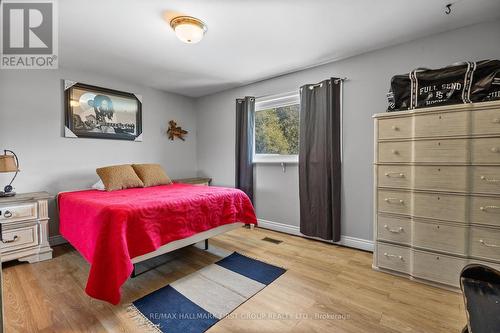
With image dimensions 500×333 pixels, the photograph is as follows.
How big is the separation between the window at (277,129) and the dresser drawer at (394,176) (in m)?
1.28

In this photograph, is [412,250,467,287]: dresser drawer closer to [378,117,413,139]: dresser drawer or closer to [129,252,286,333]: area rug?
[378,117,413,139]: dresser drawer

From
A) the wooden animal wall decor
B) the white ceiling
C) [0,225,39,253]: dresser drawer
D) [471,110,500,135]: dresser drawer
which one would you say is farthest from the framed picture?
[471,110,500,135]: dresser drawer

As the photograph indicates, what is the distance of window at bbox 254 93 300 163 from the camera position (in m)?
3.42

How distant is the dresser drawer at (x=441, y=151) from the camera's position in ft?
6.04

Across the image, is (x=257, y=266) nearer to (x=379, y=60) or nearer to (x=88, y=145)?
(x=379, y=60)

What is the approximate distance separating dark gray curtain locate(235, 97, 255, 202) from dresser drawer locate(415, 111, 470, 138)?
7.44 ft

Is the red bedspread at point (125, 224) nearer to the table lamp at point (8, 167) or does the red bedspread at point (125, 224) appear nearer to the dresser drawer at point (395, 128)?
the table lamp at point (8, 167)

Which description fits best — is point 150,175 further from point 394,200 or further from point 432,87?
point 432,87

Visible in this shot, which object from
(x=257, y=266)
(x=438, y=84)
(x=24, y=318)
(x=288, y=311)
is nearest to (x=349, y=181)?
(x=438, y=84)

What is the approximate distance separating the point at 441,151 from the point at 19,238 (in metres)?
4.10

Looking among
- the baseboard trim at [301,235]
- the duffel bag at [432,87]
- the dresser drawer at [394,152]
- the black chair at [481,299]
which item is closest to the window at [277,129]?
the baseboard trim at [301,235]

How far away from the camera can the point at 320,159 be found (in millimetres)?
2971

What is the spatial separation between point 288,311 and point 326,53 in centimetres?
264

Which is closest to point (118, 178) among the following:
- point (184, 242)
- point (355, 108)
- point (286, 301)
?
point (184, 242)
